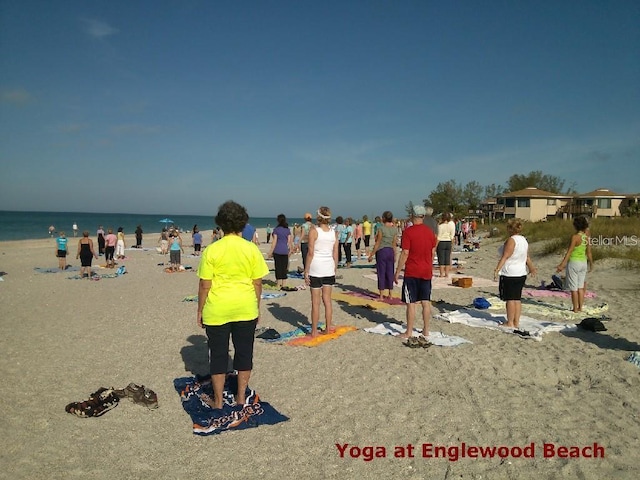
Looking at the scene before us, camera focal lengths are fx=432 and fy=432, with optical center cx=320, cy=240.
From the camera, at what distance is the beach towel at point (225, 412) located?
3.85 m

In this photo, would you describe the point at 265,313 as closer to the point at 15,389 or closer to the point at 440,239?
the point at 15,389

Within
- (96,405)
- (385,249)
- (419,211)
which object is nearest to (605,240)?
(385,249)

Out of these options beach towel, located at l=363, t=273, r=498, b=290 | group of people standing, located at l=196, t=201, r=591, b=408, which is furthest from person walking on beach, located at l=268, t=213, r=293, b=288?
beach towel, located at l=363, t=273, r=498, b=290

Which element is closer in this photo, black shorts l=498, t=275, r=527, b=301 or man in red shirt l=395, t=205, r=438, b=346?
man in red shirt l=395, t=205, r=438, b=346

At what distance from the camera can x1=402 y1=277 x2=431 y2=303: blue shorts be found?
235 inches

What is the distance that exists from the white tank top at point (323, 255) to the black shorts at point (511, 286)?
2608mm

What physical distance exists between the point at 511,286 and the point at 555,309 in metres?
2.37

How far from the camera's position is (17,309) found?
9.35 m

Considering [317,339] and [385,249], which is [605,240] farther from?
[317,339]

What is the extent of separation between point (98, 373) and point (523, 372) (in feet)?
16.7

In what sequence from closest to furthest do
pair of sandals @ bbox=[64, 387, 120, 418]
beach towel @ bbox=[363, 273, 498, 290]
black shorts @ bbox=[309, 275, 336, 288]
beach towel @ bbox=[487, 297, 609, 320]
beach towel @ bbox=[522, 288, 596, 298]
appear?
pair of sandals @ bbox=[64, 387, 120, 418], black shorts @ bbox=[309, 275, 336, 288], beach towel @ bbox=[487, 297, 609, 320], beach towel @ bbox=[522, 288, 596, 298], beach towel @ bbox=[363, 273, 498, 290]

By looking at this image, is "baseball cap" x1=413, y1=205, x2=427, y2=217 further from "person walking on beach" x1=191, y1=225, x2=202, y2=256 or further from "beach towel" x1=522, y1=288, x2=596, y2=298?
"person walking on beach" x1=191, y1=225, x2=202, y2=256

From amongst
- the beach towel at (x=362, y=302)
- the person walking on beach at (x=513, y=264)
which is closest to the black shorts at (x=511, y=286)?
the person walking on beach at (x=513, y=264)

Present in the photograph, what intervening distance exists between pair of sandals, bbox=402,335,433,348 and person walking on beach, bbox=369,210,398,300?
338 centimetres
